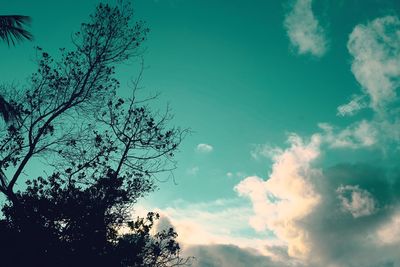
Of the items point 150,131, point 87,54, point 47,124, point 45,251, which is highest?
point 87,54

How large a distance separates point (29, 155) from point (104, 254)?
17.9ft

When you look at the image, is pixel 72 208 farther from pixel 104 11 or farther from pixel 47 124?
pixel 104 11

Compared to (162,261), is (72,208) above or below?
above

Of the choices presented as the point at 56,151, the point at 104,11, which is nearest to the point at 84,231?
the point at 56,151

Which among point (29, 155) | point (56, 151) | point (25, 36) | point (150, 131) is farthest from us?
point (150, 131)

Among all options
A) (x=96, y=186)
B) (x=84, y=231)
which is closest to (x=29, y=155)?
(x=96, y=186)

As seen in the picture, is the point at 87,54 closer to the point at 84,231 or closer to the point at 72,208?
the point at 72,208

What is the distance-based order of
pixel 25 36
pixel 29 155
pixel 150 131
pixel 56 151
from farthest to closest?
1. pixel 150 131
2. pixel 56 151
3. pixel 29 155
4. pixel 25 36

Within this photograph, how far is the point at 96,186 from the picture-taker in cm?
1328

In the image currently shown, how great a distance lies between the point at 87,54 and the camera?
42.5ft

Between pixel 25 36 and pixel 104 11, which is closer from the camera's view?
pixel 25 36

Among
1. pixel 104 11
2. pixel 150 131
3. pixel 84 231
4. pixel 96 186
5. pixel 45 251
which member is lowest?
pixel 45 251

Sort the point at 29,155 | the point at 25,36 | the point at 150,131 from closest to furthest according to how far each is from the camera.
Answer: the point at 25,36, the point at 29,155, the point at 150,131

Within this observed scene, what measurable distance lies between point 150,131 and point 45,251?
6845 millimetres
